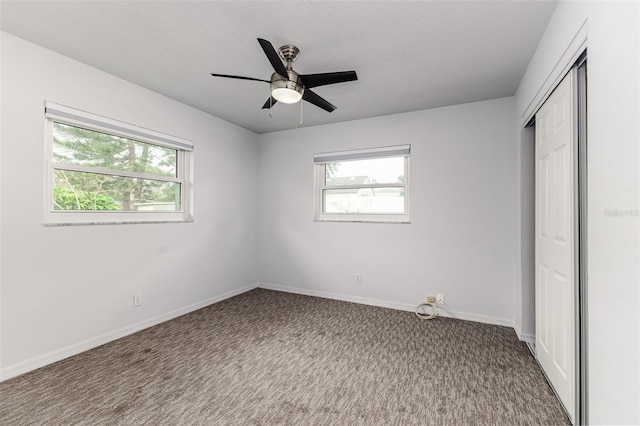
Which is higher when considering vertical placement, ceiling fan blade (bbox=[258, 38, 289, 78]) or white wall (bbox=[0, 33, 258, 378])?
ceiling fan blade (bbox=[258, 38, 289, 78])

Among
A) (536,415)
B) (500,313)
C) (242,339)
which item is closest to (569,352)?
(536,415)

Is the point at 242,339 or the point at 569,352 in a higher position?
the point at 569,352

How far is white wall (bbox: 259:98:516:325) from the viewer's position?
3291 millimetres

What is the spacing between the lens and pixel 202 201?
12.5 feet

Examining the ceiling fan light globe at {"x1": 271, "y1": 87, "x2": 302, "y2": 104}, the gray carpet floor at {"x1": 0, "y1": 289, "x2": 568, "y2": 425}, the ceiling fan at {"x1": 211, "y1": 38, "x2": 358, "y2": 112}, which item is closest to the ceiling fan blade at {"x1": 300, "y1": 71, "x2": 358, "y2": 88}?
the ceiling fan at {"x1": 211, "y1": 38, "x2": 358, "y2": 112}

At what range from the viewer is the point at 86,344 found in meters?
2.61

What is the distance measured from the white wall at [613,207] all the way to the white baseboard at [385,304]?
81.8 inches

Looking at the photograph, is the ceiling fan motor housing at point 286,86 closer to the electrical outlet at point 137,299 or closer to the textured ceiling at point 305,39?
the textured ceiling at point 305,39

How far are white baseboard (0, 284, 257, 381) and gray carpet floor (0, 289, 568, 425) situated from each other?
72 millimetres

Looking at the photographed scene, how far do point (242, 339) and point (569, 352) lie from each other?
2.51 metres

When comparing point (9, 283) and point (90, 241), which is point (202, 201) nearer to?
point (90, 241)

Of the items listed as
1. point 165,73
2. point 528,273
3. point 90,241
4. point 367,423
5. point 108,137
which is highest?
point 165,73

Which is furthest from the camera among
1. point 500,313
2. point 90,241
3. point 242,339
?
point 500,313

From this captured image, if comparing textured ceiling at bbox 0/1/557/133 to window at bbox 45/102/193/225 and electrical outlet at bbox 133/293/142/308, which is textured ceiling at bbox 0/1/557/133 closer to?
window at bbox 45/102/193/225
